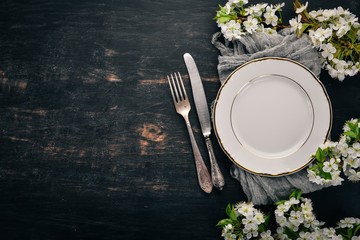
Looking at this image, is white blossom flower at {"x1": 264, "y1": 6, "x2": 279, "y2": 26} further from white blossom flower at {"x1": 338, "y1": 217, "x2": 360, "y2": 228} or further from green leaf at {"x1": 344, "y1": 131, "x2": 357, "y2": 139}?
white blossom flower at {"x1": 338, "y1": 217, "x2": 360, "y2": 228}

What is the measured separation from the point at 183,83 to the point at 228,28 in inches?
8.7

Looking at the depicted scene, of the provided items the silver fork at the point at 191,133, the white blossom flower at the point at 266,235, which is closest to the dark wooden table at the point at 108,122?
the silver fork at the point at 191,133

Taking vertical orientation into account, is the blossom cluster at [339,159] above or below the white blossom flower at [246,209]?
above

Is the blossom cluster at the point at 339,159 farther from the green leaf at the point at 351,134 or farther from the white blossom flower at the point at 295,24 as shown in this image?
the white blossom flower at the point at 295,24

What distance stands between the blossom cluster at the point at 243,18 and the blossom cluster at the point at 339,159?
0.38 m

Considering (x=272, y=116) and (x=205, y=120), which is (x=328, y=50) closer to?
(x=272, y=116)

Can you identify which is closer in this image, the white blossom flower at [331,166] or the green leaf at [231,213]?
the white blossom flower at [331,166]

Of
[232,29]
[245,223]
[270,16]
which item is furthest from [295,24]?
[245,223]

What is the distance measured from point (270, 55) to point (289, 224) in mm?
503

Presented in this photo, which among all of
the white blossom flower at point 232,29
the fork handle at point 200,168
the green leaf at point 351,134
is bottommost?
the fork handle at point 200,168

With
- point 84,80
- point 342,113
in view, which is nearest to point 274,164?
point 342,113

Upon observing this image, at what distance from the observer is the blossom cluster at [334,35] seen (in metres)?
1.14

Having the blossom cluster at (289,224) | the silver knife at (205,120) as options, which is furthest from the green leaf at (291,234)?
the silver knife at (205,120)

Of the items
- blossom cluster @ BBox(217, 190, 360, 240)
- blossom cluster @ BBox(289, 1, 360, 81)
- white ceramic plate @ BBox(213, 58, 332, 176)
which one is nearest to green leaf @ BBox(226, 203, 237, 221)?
blossom cluster @ BBox(217, 190, 360, 240)
